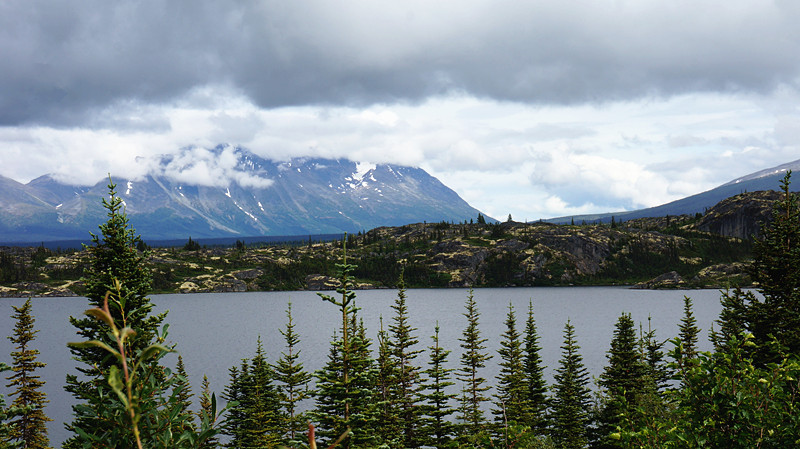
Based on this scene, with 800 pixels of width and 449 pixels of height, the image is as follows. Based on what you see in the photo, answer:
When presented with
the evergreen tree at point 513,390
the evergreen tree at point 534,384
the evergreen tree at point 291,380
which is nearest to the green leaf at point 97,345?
the evergreen tree at point 291,380

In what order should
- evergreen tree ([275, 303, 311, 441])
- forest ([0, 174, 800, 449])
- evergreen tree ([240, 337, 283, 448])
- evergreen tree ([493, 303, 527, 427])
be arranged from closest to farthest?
forest ([0, 174, 800, 449]), evergreen tree ([240, 337, 283, 448]), evergreen tree ([493, 303, 527, 427]), evergreen tree ([275, 303, 311, 441])

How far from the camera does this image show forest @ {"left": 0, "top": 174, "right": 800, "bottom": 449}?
6.97 metres

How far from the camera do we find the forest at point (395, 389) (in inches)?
275

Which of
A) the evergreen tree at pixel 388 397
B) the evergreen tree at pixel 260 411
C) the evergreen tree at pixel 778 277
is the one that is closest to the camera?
the evergreen tree at pixel 778 277

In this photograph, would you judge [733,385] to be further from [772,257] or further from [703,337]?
[703,337]

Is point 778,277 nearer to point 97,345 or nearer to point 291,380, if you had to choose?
point 97,345

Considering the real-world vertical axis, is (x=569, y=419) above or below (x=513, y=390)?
below

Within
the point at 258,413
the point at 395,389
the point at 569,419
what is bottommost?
the point at 569,419

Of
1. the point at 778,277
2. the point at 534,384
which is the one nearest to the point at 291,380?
the point at 534,384

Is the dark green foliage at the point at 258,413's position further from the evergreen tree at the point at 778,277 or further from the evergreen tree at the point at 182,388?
the evergreen tree at the point at 778,277

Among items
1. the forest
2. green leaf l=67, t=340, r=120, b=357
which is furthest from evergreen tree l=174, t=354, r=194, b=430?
green leaf l=67, t=340, r=120, b=357

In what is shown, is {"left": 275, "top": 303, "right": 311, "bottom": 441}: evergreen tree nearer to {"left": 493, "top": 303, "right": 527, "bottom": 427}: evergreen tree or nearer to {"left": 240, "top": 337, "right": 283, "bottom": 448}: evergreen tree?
{"left": 240, "top": 337, "right": 283, "bottom": 448}: evergreen tree

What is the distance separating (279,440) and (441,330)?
384 feet

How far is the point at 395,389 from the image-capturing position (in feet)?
163
